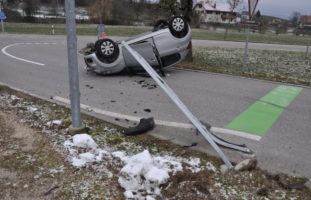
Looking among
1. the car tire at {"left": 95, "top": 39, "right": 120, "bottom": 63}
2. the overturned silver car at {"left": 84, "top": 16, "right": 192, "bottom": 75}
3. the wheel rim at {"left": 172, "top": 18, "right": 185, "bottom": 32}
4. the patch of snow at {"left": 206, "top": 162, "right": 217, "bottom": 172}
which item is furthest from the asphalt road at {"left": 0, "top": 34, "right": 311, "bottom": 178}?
the wheel rim at {"left": 172, "top": 18, "right": 185, "bottom": 32}

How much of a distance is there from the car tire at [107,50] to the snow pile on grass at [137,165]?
480 centimetres

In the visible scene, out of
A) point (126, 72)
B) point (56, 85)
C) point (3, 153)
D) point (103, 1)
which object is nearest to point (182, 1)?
point (126, 72)

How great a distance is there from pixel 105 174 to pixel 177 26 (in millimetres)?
6451

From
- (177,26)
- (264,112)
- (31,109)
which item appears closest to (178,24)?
(177,26)

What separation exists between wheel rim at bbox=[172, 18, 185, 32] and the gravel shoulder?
5.16 m

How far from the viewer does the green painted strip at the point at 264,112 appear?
18.1ft

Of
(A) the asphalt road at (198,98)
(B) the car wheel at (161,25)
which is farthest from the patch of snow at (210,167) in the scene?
(B) the car wheel at (161,25)

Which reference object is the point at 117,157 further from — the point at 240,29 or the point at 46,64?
the point at 240,29

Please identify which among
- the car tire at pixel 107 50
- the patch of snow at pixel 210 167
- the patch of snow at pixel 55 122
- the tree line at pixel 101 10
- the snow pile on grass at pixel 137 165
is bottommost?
the patch of snow at pixel 210 167

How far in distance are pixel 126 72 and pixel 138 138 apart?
499 cm

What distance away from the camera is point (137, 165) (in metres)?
3.55

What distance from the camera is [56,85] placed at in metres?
8.05

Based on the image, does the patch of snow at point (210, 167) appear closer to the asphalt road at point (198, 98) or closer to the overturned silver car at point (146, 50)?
the asphalt road at point (198, 98)

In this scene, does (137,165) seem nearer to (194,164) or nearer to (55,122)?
(194,164)
